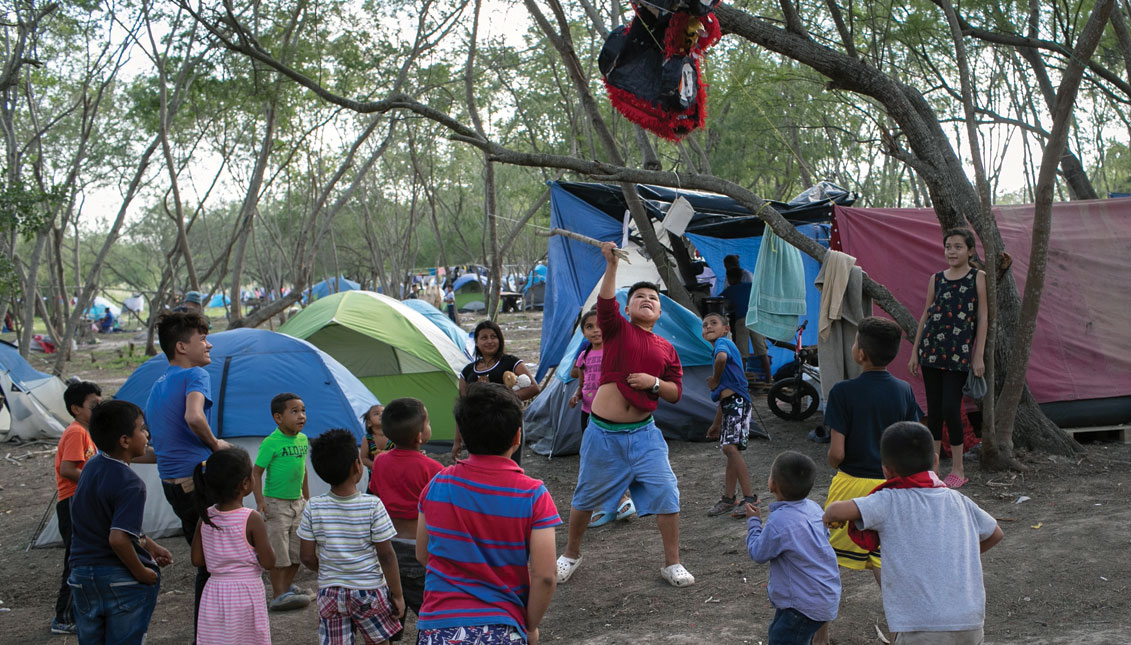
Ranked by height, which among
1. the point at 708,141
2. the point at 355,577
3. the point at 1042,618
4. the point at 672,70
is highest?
the point at 708,141

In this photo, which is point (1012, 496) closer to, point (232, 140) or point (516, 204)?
point (232, 140)

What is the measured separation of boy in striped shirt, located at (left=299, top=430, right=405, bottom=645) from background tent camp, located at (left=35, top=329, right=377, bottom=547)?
131 inches

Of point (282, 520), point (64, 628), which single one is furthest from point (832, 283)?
point (64, 628)

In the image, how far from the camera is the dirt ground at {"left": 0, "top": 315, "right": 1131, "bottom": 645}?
13.2 feet

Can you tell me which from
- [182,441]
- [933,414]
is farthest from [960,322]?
[182,441]

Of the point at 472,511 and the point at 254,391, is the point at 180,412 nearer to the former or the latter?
the point at 472,511

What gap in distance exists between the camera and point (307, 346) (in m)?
7.23

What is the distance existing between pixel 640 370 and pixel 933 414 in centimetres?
260

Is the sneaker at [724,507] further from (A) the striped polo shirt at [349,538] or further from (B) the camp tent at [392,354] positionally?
(B) the camp tent at [392,354]

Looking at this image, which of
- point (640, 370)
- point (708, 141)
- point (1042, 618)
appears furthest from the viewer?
point (708, 141)

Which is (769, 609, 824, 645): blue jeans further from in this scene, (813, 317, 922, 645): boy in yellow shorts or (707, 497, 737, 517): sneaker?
(707, 497, 737, 517): sneaker

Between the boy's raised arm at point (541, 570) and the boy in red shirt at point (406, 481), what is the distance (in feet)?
4.22

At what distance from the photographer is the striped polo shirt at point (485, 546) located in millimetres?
2467

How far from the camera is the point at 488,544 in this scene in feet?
8.13
